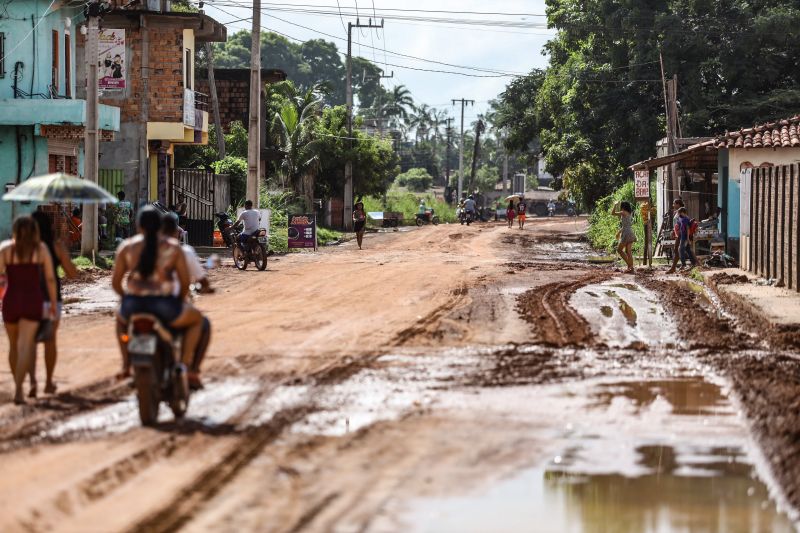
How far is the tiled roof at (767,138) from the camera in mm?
31755

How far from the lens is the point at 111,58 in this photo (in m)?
40.7

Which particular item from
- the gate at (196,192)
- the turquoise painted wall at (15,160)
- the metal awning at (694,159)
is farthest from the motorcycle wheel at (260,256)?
the gate at (196,192)

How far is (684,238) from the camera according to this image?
30.3 meters

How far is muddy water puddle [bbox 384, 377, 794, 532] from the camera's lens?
7.55 m

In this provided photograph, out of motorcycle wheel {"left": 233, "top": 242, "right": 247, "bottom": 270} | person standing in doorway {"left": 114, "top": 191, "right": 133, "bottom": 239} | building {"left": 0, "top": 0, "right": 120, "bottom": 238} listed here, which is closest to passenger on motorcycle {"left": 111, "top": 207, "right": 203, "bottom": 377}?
motorcycle wheel {"left": 233, "top": 242, "right": 247, "bottom": 270}

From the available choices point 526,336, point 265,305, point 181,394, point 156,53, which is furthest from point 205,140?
point 181,394

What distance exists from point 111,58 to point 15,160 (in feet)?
25.9

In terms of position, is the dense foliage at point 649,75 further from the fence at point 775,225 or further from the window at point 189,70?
the fence at point 775,225

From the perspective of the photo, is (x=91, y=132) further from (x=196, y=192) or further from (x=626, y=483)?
(x=626, y=483)

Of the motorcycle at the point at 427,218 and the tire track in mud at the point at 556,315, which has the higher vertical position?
the motorcycle at the point at 427,218

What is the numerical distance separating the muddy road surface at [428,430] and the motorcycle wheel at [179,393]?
119 millimetres

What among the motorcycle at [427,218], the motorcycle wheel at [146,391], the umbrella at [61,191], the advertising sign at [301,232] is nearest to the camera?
the motorcycle wheel at [146,391]

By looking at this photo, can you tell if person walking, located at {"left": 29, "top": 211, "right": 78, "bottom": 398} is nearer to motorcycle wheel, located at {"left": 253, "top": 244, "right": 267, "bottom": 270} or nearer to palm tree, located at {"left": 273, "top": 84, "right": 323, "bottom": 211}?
motorcycle wheel, located at {"left": 253, "top": 244, "right": 267, "bottom": 270}

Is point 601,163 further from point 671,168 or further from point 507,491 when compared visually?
point 507,491
